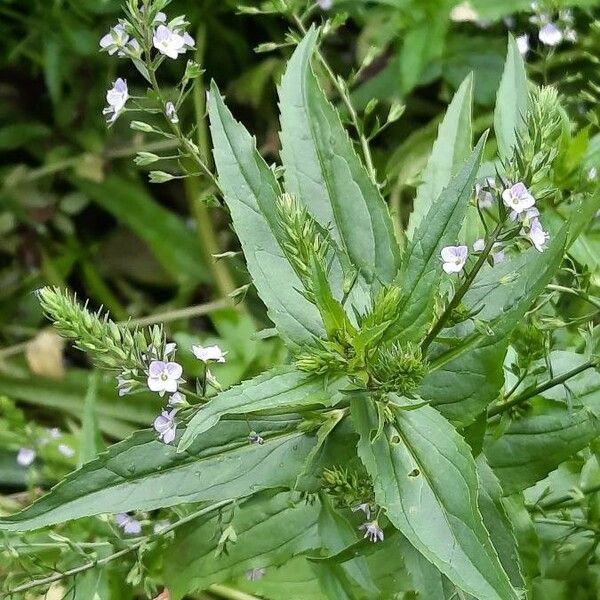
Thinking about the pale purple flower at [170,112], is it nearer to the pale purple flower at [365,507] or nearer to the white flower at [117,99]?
the white flower at [117,99]

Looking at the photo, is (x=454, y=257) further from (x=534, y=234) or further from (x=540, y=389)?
(x=540, y=389)

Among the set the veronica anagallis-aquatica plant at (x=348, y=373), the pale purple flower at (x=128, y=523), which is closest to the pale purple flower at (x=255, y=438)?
the veronica anagallis-aquatica plant at (x=348, y=373)

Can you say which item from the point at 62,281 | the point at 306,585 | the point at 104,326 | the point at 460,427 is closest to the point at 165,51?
the point at 104,326

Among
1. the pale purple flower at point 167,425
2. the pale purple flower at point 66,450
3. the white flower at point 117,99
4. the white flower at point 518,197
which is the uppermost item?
the white flower at point 518,197

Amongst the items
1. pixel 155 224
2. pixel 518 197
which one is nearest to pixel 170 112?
pixel 518 197

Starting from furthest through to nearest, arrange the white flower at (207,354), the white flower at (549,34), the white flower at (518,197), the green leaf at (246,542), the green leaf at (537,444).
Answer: the white flower at (549,34) < the green leaf at (246,542) < the green leaf at (537,444) < the white flower at (207,354) < the white flower at (518,197)

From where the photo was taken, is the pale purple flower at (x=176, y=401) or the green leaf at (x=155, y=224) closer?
the pale purple flower at (x=176, y=401)

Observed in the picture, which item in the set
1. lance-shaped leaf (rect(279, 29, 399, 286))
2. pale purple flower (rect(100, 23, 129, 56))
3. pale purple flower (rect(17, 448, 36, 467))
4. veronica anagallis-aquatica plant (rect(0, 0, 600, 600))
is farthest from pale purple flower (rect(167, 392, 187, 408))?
pale purple flower (rect(17, 448, 36, 467))

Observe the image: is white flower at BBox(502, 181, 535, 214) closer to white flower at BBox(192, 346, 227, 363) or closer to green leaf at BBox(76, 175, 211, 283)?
white flower at BBox(192, 346, 227, 363)
